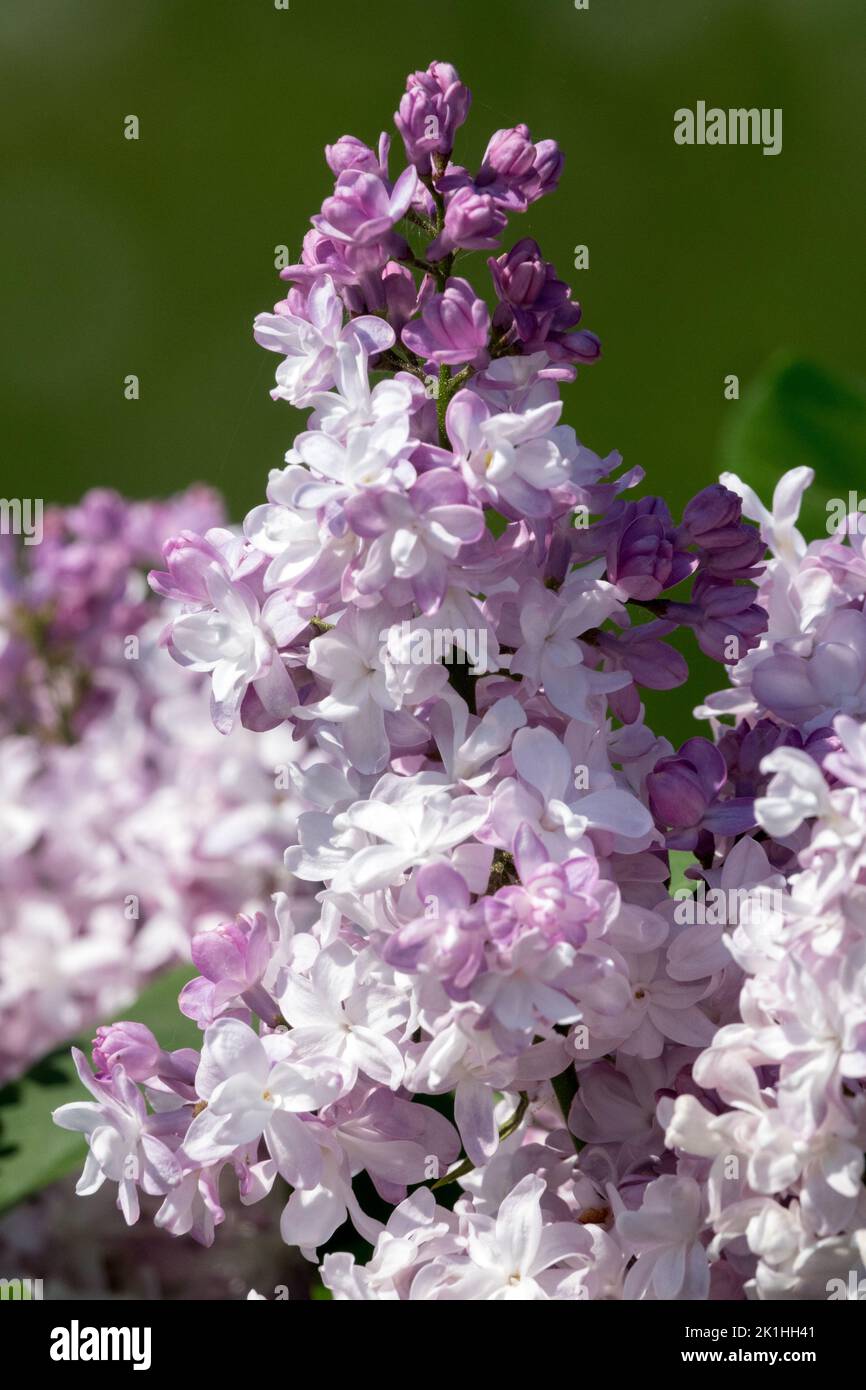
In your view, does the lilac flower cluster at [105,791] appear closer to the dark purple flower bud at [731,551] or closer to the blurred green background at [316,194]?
the blurred green background at [316,194]

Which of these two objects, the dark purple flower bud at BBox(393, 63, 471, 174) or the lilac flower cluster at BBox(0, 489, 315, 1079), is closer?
the dark purple flower bud at BBox(393, 63, 471, 174)

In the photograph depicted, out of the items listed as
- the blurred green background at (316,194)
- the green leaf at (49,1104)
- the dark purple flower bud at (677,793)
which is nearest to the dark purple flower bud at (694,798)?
the dark purple flower bud at (677,793)

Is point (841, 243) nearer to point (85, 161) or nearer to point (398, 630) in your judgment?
point (85, 161)

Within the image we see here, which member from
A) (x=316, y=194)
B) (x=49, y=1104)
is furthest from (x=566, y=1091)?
(x=316, y=194)

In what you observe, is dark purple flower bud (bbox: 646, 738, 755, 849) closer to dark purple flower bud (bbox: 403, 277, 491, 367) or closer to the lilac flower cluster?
dark purple flower bud (bbox: 403, 277, 491, 367)

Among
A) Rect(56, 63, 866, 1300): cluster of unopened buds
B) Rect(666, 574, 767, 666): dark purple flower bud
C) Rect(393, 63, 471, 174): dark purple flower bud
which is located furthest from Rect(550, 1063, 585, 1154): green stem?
Rect(393, 63, 471, 174): dark purple flower bud

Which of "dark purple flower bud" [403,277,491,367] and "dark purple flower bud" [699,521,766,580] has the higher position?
"dark purple flower bud" [403,277,491,367]

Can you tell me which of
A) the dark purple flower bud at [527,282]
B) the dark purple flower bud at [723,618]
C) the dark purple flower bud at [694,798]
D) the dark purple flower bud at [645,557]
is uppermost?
the dark purple flower bud at [527,282]

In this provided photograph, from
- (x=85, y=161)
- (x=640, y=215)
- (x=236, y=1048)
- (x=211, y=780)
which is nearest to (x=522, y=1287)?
(x=236, y=1048)
